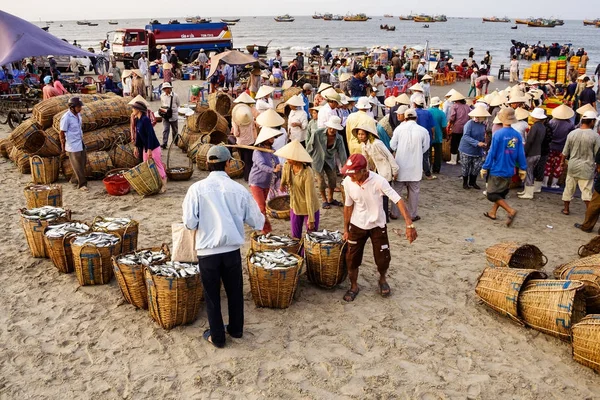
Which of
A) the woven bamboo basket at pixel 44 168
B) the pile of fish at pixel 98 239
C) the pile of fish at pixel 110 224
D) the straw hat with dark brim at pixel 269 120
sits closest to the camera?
the pile of fish at pixel 98 239

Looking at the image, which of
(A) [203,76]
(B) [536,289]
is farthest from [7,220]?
(A) [203,76]

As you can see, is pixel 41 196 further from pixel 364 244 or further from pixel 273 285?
pixel 364 244

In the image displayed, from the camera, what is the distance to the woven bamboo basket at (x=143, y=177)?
8.14 m

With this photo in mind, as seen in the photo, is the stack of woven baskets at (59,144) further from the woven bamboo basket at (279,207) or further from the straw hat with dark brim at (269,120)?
the woven bamboo basket at (279,207)

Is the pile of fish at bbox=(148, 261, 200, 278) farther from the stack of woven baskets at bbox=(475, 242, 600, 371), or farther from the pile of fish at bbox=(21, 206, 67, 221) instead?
the stack of woven baskets at bbox=(475, 242, 600, 371)

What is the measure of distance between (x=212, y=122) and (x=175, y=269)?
708 centimetres

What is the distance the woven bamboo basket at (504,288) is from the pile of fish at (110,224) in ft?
14.2

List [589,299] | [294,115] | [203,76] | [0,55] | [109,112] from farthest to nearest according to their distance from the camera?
[203,76], [0,55], [109,112], [294,115], [589,299]

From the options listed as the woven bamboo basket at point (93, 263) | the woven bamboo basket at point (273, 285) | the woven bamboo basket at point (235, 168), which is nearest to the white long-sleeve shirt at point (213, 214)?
the woven bamboo basket at point (273, 285)

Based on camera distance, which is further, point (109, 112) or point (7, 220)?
point (109, 112)

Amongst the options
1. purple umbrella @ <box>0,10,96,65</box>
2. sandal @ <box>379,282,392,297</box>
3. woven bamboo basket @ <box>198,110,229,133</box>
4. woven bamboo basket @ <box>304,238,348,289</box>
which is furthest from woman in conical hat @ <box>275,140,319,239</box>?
purple umbrella @ <box>0,10,96,65</box>

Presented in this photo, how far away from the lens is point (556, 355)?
4.32m

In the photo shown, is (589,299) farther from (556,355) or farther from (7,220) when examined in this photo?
(7,220)

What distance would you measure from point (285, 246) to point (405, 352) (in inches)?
69.7
